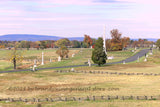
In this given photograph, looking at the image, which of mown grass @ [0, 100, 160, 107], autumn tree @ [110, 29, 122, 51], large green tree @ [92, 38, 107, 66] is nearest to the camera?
mown grass @ [0, 100, 160, 107]

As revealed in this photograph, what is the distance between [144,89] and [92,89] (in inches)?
335

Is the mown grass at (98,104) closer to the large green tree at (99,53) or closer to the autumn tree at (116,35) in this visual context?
the large green tree at (99,53)

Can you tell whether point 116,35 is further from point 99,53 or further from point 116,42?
point 99,53

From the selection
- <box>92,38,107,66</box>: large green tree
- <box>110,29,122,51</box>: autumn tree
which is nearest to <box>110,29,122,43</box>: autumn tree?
<box>110,29,122,51</box>: autumn tree

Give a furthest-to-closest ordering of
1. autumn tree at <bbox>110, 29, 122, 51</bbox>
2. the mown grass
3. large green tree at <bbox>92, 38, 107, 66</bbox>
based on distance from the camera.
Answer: autumn tree at <bbox>110, 29, 122, 51</bbox>
large green tree at <bbox>92, 38, 107, 66</bbox>
the mown grass

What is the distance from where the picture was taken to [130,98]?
1447 inches

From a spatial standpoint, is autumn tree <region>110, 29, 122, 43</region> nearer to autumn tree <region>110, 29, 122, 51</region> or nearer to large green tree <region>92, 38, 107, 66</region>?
autumn tree <region>110, 29, 122, 51</region>

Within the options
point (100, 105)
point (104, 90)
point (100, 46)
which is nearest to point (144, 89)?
point (104, 90)

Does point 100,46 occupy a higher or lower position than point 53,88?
higher

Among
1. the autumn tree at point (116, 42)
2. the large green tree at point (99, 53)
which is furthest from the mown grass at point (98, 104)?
the autumn tree at point (116, 42)

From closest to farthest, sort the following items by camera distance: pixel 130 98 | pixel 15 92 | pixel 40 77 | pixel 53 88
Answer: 1. pixel 130 98
2. pixel 15 92
3. pixel 53 88
4. pixel 40 77

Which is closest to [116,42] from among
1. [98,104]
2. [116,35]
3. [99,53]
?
[116,35]

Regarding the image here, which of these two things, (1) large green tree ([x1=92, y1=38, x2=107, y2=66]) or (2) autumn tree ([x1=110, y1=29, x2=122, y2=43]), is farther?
(2) autumn tree ([x1=110, y1=29, x2=122, y2=43])

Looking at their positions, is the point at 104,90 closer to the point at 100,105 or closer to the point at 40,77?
the point at 100,105
